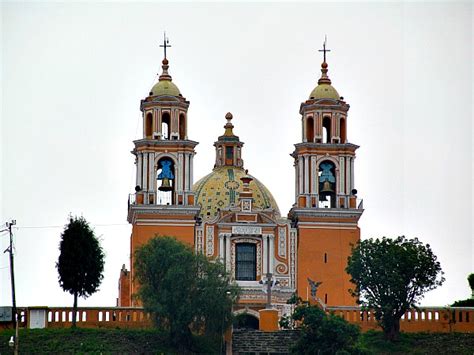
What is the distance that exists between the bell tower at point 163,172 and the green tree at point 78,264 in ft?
24.5

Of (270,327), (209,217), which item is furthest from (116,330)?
(209,217)

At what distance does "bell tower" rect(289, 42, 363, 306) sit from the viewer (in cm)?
9406

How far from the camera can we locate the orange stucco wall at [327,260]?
9362cm

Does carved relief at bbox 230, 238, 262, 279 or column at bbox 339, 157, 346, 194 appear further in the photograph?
column at bbox 339, 157, 346, 194

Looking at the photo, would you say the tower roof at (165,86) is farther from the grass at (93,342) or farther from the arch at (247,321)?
the grass at (93,342)

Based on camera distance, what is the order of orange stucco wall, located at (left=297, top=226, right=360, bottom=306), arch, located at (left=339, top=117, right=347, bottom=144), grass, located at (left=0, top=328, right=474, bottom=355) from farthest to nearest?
arch, located at (left=339, top=117, right=347, bottom=144) < orange stucco wall, located at (left=297, top=226, right=360, bottom=306) < grass, located at (left=0, top=328, right=474, bottom=355)

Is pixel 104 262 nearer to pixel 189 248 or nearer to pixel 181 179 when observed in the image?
pixel 189 248

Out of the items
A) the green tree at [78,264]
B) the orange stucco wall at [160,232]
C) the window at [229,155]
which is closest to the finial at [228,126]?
the window at [229,155]

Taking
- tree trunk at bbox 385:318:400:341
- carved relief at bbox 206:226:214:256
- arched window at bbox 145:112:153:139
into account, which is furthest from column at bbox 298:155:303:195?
tree trunk at bbox 385:318:400:341

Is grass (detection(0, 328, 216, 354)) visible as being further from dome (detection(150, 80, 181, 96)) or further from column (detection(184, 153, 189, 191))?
dome (detection(150, 80, 181, 96))

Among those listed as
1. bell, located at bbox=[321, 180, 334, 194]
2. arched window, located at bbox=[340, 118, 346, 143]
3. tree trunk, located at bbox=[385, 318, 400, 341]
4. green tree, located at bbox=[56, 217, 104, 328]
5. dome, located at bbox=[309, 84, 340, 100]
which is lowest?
tree trunk, located at bbox=[385, 318, 400, 341]

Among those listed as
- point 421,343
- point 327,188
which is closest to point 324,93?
point 327,188

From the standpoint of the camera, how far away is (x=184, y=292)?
83.0 metres

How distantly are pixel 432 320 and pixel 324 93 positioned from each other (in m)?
14.4
